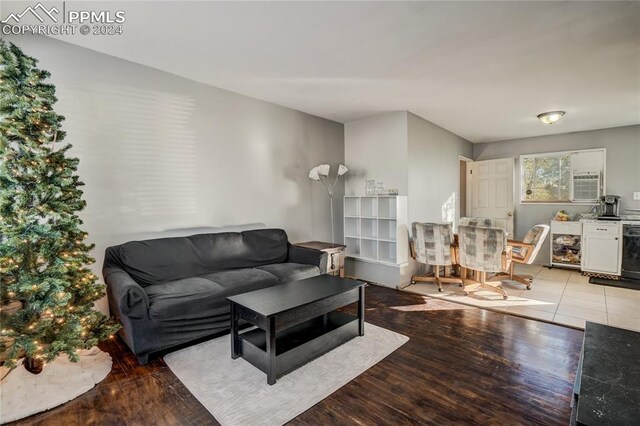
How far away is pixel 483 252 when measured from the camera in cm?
385

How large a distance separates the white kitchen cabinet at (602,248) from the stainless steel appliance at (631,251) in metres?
0.06

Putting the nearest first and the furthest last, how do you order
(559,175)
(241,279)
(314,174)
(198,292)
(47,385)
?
(47,385), (198,292), (241,279), (314,174), (559,175)

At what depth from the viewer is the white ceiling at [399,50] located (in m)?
2.10

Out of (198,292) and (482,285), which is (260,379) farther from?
(482,285)

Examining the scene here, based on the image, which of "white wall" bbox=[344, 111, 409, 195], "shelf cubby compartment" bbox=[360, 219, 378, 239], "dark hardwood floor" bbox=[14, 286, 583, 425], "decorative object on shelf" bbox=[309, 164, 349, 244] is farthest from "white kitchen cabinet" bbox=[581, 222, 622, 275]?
"decorative object on shelf" bbox=[309, 164, 349, 244]

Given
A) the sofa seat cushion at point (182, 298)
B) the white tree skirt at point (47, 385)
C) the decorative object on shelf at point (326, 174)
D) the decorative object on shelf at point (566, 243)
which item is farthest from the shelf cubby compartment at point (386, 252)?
the white tree skirt at point (47, 385)

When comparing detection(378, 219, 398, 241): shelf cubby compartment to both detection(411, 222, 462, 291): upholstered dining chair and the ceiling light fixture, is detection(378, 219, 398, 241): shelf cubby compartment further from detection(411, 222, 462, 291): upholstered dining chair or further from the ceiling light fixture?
the ceiling light fixture

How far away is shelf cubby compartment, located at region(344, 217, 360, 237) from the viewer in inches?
189

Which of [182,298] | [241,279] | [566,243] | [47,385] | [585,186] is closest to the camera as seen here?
[47,385]

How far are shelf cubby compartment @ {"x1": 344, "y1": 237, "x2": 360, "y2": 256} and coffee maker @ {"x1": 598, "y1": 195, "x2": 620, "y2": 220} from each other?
4.06 metres

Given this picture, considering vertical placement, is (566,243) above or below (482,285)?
above

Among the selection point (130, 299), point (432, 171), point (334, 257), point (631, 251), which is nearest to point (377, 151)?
point (432, 171)

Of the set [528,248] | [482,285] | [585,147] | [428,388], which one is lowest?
[428,388]

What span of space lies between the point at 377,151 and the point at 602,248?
3.98 m
